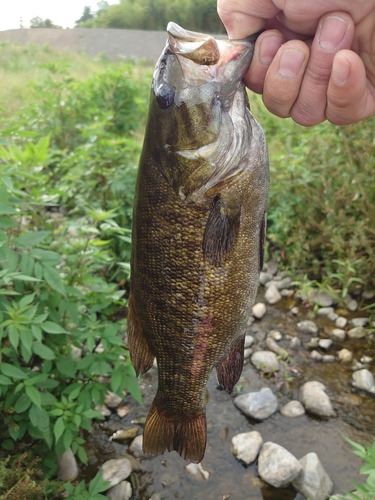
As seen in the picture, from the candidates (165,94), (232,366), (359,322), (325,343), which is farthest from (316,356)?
(165,94)

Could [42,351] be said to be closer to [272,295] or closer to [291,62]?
[291,62]

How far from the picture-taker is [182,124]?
144 cm

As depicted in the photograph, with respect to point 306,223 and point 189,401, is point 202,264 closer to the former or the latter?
point 189,401

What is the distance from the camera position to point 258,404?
129 inches

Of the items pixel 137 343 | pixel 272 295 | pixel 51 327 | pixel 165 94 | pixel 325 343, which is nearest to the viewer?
pixel 165 94

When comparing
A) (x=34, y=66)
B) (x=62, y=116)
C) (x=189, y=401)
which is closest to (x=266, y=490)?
(x=189, y=401)

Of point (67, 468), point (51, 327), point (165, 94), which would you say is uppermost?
point (165, 94)

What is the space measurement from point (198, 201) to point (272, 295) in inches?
129

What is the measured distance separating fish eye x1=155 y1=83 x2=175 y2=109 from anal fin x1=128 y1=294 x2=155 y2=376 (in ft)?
2.48

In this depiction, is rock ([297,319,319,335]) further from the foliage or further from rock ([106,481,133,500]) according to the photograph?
the foliage

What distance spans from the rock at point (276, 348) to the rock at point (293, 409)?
521mm

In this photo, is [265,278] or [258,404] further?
[265,278]

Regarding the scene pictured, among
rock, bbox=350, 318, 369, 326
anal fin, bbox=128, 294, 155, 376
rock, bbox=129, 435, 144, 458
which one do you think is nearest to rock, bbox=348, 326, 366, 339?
rock, bbox=350, 318, 369, 326

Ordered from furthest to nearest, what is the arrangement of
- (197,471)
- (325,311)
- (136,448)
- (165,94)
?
1. (325,311)
2. (136,448)
3. (197,471)
4. (165,94)
